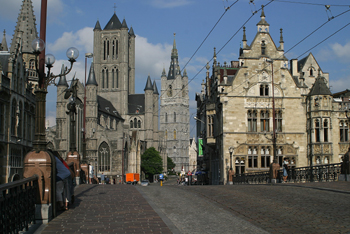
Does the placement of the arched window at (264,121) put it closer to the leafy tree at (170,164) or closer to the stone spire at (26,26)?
→ the stone spire at (26,26)

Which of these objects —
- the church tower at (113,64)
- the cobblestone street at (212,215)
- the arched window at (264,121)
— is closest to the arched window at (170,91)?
the church tower at (113,64)

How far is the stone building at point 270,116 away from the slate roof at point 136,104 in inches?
2993

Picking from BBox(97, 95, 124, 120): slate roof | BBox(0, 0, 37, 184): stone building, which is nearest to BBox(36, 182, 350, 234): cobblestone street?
BBox(0, 0, 37, 184): stone building

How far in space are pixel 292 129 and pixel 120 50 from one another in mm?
78218

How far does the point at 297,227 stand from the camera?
30.1ft

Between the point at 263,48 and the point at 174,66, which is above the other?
the point at 174,66

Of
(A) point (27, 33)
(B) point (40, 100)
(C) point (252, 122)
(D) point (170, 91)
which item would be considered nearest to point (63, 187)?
(B) point (40, 100)

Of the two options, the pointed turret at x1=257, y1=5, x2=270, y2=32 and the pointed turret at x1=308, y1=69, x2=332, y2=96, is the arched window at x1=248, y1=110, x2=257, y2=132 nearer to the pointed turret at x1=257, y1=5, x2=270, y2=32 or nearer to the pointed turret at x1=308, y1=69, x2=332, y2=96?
the pointed turret at x1=308, y1=69, x2=332, y2=96

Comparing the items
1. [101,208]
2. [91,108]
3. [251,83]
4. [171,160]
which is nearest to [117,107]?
[91,108]

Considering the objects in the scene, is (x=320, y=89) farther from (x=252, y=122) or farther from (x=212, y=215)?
(x=212, y=215)

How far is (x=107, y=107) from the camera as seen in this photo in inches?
4092

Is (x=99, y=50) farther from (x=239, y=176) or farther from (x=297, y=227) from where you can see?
(x=297, y=227)

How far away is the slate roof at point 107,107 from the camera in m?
101

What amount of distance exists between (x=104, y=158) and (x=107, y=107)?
88.8ft
